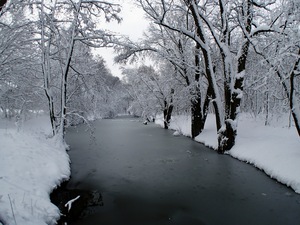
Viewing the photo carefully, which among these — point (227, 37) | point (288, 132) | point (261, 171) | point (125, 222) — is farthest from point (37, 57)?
point (288, 132)

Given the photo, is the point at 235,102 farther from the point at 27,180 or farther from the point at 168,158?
the point at 27,180

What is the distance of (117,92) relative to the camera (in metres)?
66.4

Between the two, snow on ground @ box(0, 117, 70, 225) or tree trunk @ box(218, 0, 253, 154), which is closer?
snow on ground @ box(0, 117, 70, 225)

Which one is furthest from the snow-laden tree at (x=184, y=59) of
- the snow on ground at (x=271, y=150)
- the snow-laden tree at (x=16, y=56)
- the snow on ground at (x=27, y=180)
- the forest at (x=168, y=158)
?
the snow on ground at (x=27, y=180)

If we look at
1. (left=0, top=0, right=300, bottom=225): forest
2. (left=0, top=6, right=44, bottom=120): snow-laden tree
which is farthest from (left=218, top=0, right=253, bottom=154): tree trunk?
(left=0, top=6, right=44, bottom=120): snow-laden tree

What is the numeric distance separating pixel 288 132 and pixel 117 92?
57.6 m

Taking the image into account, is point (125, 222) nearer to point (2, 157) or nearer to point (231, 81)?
point (2, 157)

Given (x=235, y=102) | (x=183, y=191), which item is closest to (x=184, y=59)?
(x=235, y=102)

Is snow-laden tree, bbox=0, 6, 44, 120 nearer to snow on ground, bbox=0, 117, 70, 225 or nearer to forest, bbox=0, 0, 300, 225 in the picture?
forest, bbox=0, 0, 300, 225

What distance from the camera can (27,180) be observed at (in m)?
6.26

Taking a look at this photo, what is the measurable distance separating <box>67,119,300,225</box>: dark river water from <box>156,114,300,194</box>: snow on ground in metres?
0.39

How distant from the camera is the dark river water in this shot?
5582mm

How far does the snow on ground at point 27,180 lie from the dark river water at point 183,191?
864mm

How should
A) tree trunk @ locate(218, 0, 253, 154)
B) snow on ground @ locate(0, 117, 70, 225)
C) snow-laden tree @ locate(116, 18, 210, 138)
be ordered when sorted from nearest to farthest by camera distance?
1. snow on ground @ locate(0, 117, 70, 225)
2. tree trunk @ locate(218, 0, 253, 154)
3. snow-laden tree @ locate(116, 18, 210, 138)
